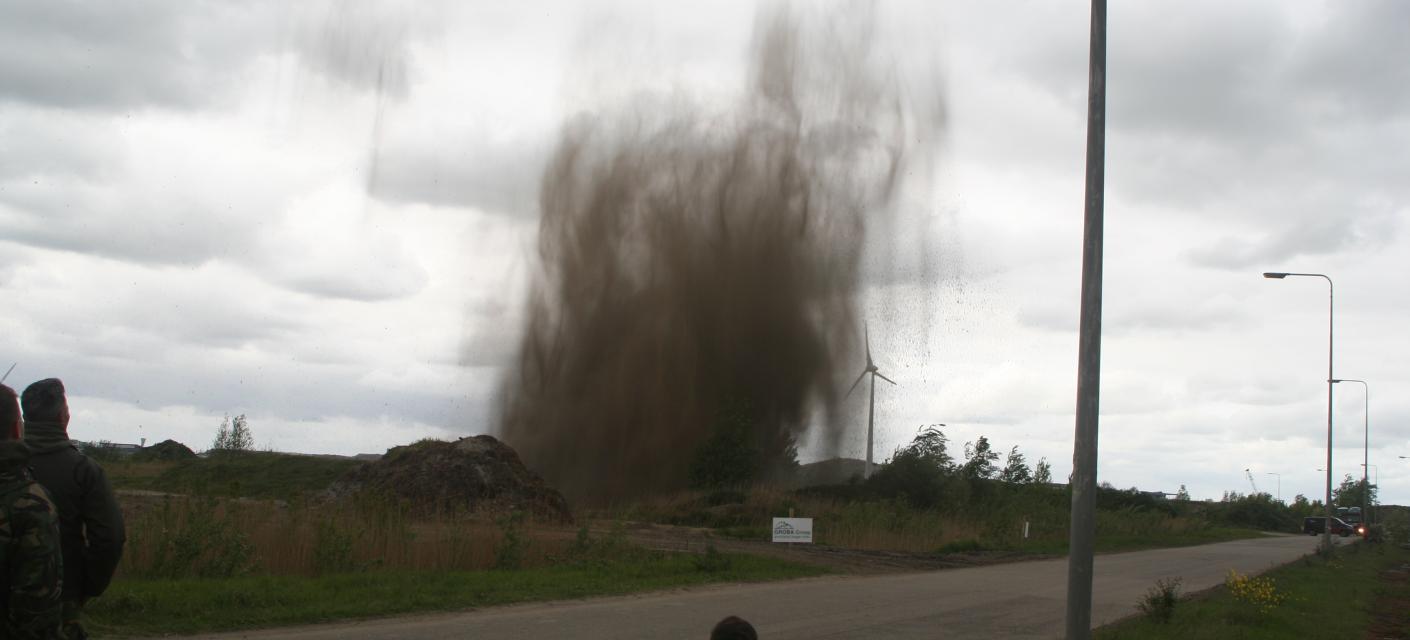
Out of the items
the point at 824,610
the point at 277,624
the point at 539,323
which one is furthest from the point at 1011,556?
the point at 539,323

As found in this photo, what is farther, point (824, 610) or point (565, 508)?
point (565, 508)

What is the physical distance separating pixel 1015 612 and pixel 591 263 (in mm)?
43437

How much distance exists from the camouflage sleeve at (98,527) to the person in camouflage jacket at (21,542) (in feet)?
0.99

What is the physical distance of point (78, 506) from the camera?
5.55 meters

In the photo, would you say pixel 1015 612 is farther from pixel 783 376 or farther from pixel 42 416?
pixel 783 376

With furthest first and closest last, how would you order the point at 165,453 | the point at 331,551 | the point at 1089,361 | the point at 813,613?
1. the point at 165,453
2. the point at 331,551
3. the point at 813,613
4. the point at 1089,361

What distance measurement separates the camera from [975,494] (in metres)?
60.1

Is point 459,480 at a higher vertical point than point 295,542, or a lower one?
higher

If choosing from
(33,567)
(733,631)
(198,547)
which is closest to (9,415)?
(33,567)

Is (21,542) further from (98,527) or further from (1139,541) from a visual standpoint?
(1139,541)

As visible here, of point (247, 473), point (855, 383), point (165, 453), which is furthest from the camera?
point (165, 453)

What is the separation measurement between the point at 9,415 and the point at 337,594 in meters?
11.6

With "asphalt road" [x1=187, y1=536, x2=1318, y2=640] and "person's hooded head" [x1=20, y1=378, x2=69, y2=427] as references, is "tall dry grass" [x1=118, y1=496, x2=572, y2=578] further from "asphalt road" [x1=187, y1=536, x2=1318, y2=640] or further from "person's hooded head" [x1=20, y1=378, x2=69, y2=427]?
"person's hooded head" [x1=20, y1=378, x2=69, y2=427]

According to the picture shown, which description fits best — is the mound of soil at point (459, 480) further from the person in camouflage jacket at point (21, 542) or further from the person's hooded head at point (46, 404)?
the person in camouflage jacket at point (21, 542)
